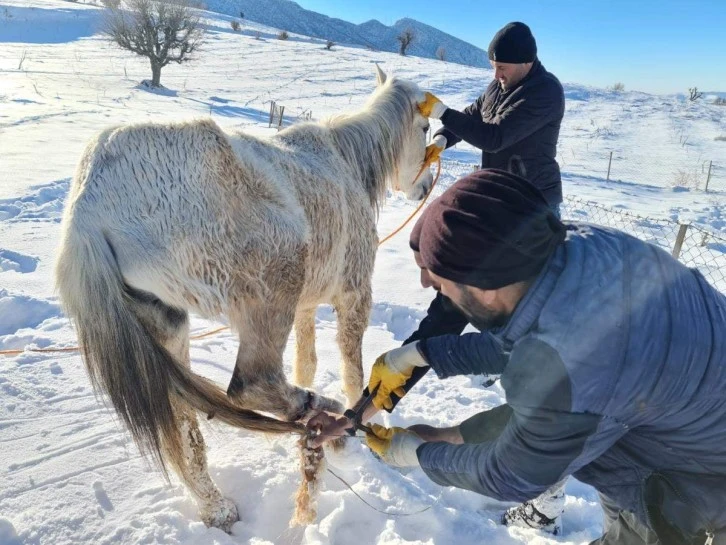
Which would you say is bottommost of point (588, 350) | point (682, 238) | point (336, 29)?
point (682, 238)

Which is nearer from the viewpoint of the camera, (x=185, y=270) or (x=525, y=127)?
(x=185, y=270)

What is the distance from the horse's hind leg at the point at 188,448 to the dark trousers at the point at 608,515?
1191 millimetres

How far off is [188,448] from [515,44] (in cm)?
286

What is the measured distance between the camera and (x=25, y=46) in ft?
94.7

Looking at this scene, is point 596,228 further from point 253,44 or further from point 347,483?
point 253,44

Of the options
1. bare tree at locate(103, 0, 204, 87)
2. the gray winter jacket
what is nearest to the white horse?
the gray winter jacket

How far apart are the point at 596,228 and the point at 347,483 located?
175 cm

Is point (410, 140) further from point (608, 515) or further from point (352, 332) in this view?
point (608, 515)

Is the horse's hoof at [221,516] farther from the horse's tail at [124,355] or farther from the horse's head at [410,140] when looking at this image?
the horse's head at [410,140]

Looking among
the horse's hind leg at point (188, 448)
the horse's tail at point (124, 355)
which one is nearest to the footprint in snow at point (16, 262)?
the horse's hind leg at point (188, 448)

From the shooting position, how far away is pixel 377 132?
3.45m

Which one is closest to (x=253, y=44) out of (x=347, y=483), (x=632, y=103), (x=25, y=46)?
(x=25, y=46)

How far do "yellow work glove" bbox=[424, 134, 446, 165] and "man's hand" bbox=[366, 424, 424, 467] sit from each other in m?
2.49

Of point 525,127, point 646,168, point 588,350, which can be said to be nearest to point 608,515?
point 588,350
